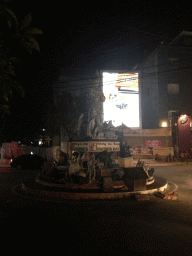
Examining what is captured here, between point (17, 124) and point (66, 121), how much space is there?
10073mm

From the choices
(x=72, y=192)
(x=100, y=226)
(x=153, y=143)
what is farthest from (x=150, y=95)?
(x=100, y=226)

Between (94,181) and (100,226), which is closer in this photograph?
(100,226)

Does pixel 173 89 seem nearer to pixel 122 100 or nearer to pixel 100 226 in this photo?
pixel 122 100

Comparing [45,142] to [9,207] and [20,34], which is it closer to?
[9,207]

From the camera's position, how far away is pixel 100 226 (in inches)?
254

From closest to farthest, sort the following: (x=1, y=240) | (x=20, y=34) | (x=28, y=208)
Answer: (x=20, y=34) < (x=1, y=240) < (x=28, y=208)

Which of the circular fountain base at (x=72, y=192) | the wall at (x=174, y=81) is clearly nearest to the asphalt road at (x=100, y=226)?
the circular fountain base at (x=72, y=192)

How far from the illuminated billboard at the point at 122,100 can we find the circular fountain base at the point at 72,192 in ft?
81.4

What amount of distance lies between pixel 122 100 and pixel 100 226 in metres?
30.5

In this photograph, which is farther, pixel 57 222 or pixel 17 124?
pixel 17 124

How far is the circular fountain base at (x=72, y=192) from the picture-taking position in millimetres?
9625

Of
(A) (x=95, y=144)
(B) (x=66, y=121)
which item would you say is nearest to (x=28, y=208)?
(A) (x=95, y=144)

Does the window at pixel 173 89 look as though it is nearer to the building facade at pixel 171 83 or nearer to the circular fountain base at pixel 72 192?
the building facade at pixel 171 83

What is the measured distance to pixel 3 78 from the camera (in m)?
3.49
